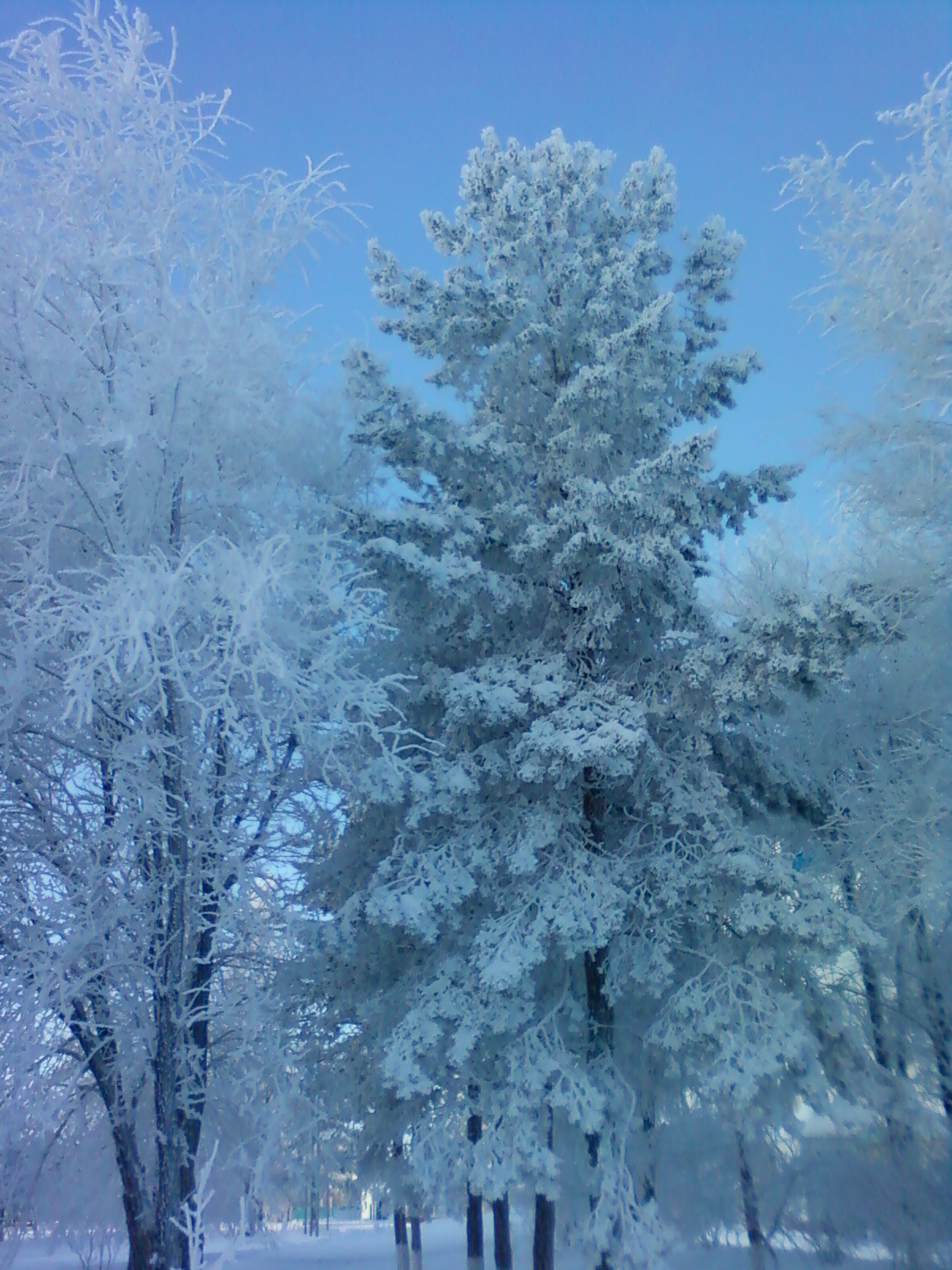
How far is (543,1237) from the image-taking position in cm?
891

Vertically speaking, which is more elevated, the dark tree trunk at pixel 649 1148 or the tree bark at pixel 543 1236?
the dark tree trunk at pixel 649 1148

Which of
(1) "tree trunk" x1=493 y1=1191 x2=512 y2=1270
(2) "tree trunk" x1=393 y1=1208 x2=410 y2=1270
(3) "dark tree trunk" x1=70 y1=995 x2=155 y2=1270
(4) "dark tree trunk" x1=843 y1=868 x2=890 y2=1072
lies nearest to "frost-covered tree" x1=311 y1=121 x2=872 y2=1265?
(3) "dark tree trunk" x1=70 y1=995 x2=155 y2=1270

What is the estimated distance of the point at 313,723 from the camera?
28.1ft

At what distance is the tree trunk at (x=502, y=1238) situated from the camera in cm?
1314

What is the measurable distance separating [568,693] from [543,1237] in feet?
16.0

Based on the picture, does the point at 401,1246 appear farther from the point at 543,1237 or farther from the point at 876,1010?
the point at 876,1010

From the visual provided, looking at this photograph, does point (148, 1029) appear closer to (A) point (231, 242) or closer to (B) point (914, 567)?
(A) point (231, 242)

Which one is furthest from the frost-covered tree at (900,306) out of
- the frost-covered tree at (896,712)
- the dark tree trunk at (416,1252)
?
the dark tree trunk at (416,1252)

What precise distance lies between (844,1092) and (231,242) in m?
8.85

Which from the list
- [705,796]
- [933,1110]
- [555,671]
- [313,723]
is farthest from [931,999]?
[313,723]

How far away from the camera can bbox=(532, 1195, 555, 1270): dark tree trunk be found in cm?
884

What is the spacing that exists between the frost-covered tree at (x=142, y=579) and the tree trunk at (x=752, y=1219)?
5234 mm

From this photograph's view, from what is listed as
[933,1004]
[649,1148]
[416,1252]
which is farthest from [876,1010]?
[416,1252]

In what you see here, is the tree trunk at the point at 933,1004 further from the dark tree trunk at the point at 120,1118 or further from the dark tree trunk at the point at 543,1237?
the dark tree trunk at the point at 120,1118
